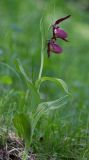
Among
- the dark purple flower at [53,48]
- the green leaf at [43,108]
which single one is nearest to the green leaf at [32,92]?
the green leaf at [43,108]

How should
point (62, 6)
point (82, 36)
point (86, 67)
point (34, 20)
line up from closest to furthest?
point (86, 67) → point (34, 20) → point (82, 36) → point (62, 6)

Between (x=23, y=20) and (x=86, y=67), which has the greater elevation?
(x=23, y=20)

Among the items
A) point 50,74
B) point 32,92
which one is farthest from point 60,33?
point 50,74

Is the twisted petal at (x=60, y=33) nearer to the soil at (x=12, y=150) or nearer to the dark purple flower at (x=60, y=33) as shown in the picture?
the dark purple flower at (x=60, y=33)

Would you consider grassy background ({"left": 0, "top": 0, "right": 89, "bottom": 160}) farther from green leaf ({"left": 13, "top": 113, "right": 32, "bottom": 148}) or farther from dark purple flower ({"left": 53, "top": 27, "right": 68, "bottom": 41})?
green leaf ({"left": 13, "top": 113, "right": 32, "bottom": 148})

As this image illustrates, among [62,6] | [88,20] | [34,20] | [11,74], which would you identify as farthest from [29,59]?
[88,20]

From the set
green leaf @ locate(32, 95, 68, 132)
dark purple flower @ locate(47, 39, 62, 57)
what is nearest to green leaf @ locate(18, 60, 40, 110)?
green leaf @ locate(32, 95, 68, 132)

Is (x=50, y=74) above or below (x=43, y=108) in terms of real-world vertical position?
below

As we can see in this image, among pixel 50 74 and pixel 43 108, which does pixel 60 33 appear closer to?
pixel 43 108

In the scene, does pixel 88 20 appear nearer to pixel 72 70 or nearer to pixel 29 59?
pixel 72 70

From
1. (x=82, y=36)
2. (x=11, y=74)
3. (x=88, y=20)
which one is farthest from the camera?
(x=88, y=20)
